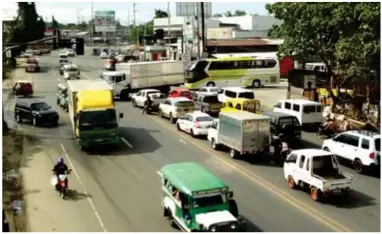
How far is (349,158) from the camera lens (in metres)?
22.0

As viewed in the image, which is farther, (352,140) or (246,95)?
(246,95)

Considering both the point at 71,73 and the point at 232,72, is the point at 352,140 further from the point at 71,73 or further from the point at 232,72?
the point at 71,73

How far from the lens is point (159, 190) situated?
19.6 m

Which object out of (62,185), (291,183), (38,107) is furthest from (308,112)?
(62,185)

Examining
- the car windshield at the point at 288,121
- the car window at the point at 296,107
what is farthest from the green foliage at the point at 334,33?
the car windshield at the point at 288,121

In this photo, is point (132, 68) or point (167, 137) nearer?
point (167, 137)

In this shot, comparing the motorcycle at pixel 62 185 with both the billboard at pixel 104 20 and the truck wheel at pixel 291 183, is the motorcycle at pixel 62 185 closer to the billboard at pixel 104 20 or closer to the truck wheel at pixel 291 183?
the truck wheel at pixel 291 183

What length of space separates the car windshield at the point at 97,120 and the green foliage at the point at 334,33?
12294 mm

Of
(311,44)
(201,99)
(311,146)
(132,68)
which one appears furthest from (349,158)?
(132,68)

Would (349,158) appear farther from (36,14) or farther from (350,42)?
(36,14)

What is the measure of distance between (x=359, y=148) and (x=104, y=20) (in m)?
115

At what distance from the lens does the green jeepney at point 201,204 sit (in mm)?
14117

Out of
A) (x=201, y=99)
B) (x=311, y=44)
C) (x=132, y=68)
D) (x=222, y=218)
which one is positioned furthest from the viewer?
(x=132, y=68)

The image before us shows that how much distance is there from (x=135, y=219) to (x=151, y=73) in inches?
1180
